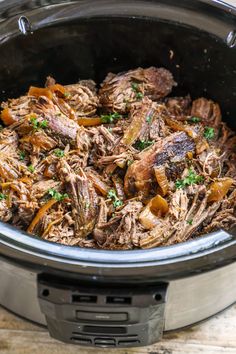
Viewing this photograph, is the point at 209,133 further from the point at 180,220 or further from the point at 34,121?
the point at 34,121

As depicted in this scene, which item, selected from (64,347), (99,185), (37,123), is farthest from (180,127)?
(64,347)

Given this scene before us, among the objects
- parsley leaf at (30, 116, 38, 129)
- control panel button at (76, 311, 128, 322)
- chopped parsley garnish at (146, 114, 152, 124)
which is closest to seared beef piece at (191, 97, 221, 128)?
chopped parsley garnish at (146, 114, 152, 124)

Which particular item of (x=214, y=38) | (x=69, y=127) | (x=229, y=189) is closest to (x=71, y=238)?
(x=69, y=127)

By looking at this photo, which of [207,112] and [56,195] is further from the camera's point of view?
[207,112]

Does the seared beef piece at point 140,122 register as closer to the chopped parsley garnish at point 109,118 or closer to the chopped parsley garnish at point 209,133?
the chopped parsley garnish at point 109,118

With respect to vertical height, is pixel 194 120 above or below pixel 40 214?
above

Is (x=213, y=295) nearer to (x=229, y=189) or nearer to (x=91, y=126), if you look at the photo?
(x=229, y=189)

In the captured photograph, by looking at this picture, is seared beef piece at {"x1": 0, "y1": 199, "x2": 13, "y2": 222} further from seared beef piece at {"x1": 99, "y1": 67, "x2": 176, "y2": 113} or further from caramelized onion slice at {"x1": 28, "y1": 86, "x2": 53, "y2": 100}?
seared beef piece at {"x1": 99, "y1": 67, "x2": 176, "y2": 113}

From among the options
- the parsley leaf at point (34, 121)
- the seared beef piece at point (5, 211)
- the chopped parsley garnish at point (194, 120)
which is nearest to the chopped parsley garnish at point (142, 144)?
the chopped parsley garnish at point (194, 120)
